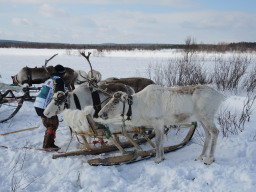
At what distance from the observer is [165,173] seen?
3.68 m

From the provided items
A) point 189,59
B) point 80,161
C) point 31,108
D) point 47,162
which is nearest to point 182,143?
point 80,161

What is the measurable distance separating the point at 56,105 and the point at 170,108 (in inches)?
75.4

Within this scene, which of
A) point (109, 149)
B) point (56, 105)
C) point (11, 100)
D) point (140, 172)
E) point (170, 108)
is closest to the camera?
point (140, 172)

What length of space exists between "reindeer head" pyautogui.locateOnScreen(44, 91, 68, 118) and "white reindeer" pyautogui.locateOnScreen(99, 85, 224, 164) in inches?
33.7

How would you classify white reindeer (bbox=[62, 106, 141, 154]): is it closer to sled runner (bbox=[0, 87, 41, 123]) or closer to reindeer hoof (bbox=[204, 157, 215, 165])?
reindeer hoof (bbox=[204, 157, 215, 165])

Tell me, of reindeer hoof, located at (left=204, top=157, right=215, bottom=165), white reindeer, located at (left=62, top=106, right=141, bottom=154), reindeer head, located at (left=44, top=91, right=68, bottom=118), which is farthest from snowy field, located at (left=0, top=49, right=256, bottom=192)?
reindeer head, located at (left=44, top=91, right=68, bottom=118)

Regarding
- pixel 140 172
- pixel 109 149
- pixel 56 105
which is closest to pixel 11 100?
pixel 56 105

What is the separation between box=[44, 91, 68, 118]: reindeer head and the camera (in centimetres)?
436

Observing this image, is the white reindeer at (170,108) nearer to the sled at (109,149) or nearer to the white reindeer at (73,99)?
the sled at (109,149)

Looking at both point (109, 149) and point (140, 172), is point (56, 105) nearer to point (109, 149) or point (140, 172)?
point (109, 149)

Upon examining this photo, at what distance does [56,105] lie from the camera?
174 inches

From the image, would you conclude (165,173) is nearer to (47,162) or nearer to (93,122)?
(93,122)

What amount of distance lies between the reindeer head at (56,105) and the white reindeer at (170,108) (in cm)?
86

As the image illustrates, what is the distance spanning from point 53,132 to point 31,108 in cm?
350
